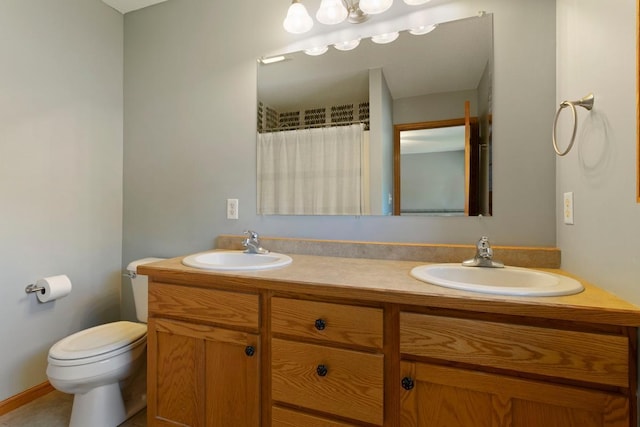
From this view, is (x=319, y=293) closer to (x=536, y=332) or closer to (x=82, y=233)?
(x=536, y=332)

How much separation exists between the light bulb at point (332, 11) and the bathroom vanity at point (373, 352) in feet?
3.98

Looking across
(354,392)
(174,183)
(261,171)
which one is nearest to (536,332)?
(354,392)

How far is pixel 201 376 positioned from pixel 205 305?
283 mm

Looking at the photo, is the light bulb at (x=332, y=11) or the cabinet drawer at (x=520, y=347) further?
the light bulb at (x=332, y=11)

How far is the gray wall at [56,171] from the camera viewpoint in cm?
155

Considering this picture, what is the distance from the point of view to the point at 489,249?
120 centimetres

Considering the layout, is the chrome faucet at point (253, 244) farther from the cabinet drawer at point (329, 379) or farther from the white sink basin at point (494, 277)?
the white sink basin at point (494, 277)

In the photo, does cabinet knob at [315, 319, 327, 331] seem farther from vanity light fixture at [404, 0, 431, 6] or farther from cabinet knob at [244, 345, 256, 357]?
vanity light fixture at [404, 0, 431, 6]

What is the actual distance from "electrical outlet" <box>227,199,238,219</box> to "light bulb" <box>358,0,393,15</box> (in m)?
1.22

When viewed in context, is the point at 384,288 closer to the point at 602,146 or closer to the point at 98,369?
the point at 602,146

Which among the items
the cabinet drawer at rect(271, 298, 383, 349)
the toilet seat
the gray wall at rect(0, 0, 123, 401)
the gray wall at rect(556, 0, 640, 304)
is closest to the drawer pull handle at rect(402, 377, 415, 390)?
the cabinet drawer at rect(271, 298, 383, 349)

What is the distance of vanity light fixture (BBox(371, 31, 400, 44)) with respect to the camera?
1481 millimetres

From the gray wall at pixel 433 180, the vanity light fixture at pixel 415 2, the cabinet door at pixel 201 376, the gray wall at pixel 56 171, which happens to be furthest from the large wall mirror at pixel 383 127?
the gray wall at pixel 56 171

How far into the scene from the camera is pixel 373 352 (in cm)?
95
